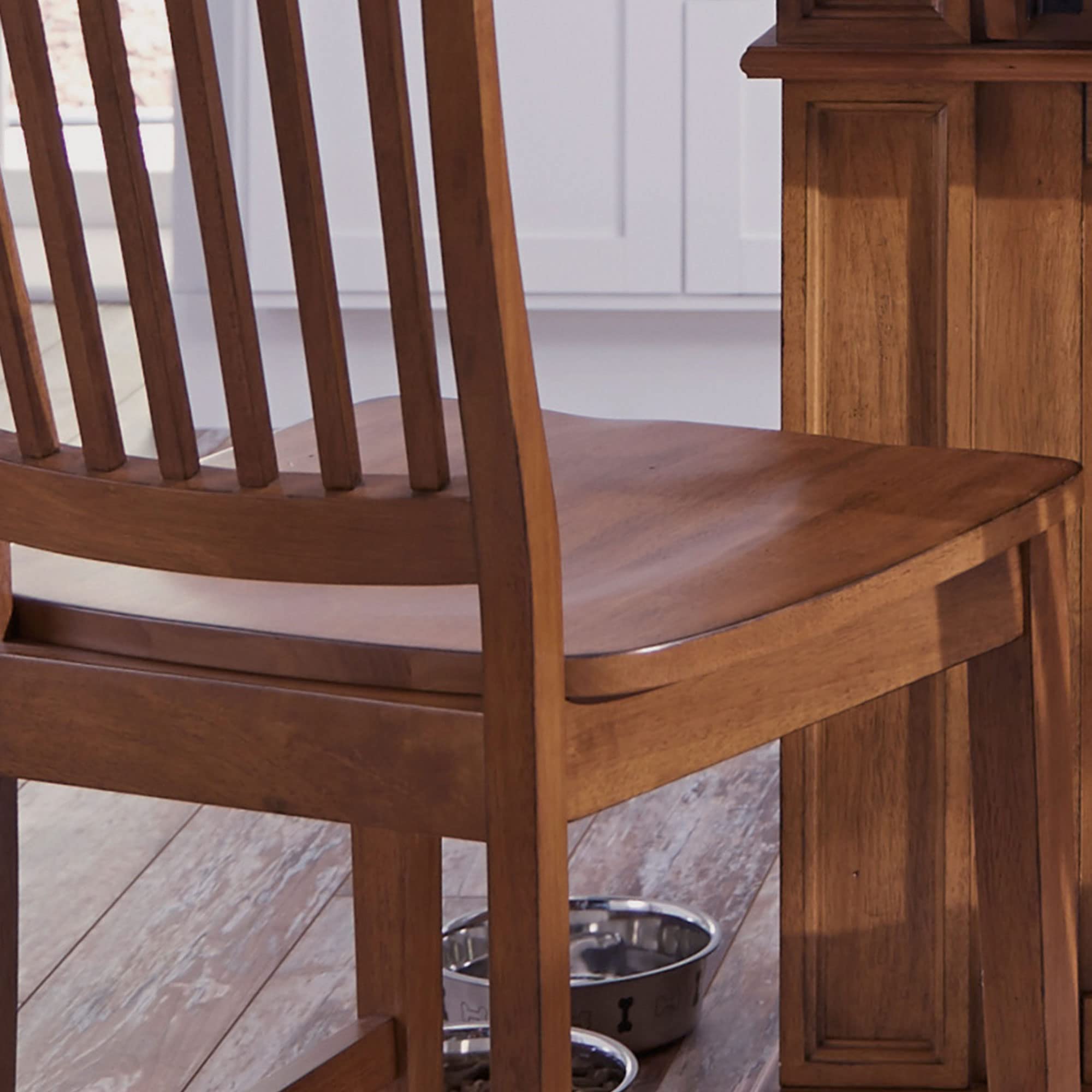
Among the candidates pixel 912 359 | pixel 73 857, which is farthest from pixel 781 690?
pixel 73 857

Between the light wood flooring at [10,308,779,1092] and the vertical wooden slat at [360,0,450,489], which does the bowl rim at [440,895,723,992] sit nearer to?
the light wood flooring at [10,308,779,1092]

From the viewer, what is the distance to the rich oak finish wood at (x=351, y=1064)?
45.2 inches

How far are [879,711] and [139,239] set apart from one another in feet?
2.51

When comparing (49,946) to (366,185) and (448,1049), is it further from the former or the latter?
(366,185)

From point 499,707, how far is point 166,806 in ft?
4.56

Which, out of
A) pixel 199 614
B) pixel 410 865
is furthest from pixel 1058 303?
pixel 199 614

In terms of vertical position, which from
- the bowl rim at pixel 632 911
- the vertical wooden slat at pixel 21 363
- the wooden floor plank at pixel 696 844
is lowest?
the wooden floor plank at pixel 696 844

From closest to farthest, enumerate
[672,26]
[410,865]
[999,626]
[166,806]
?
[999,626] < [410,865] < [166,806] < [672,26]

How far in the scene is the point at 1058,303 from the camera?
4.15ft

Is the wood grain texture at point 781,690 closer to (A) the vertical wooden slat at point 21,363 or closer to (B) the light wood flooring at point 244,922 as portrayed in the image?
(A) the vertical wooden slat at point 21,363

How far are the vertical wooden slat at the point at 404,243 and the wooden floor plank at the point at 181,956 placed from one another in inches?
34.8

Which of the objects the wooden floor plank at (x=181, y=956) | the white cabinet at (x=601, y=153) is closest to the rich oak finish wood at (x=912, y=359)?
the wooden floor plank at (x=181, y=956)

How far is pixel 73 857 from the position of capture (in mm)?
1884

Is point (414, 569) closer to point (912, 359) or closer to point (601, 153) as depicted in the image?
point (912, 359)
